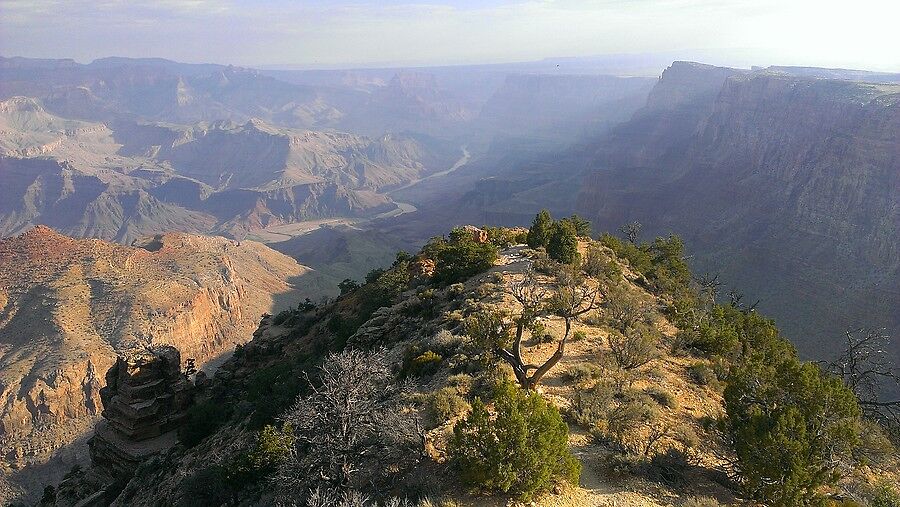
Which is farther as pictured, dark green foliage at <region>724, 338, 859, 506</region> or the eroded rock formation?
the eroded rock formation

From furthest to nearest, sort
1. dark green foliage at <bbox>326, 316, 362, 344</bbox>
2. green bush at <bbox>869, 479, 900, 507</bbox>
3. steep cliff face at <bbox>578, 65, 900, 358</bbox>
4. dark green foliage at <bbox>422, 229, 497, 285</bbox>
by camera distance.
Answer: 1. steep cliff face at <bbox>578, 65, 900, 358</bbox>
2. dark green foliage at <bbox>422, 229, 497, 285</bbox>
3. dark green foliage at <bbox>326, 316, 362, 344</bbox>
4. green bush at <bbox>869, 479, 900, 507</bbox>

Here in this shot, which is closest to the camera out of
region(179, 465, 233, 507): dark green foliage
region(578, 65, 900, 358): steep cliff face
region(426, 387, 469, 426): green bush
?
region(426, 387, 469, 426): green bush

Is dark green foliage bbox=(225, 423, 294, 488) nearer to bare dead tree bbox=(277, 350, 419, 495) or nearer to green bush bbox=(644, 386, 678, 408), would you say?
bare dead tree bbox=(277, 350, 419, 495)

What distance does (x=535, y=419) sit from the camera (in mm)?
10852

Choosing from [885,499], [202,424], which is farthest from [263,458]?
[885,499]

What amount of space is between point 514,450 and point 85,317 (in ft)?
214

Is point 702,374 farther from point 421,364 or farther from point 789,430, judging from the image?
point 421,364

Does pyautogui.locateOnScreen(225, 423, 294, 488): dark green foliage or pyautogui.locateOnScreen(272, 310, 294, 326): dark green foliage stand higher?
pyautogui.locateOnScreen(225, 423, 294, 488): dark green foliage

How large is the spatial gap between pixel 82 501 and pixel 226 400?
9.06m

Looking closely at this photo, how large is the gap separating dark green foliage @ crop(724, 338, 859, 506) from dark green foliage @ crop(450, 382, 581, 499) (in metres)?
4.23

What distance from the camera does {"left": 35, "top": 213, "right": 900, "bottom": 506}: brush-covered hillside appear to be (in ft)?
36.3

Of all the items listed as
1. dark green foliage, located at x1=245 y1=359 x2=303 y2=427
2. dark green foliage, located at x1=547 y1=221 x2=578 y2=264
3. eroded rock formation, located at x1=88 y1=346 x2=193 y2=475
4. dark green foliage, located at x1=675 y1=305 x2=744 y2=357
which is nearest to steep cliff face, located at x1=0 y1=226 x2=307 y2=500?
eroded rock formation, located at x1=88 y1=346 x2=193 y2=475

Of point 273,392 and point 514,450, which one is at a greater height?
point 514,450

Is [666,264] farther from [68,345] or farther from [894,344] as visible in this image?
[68,345]
